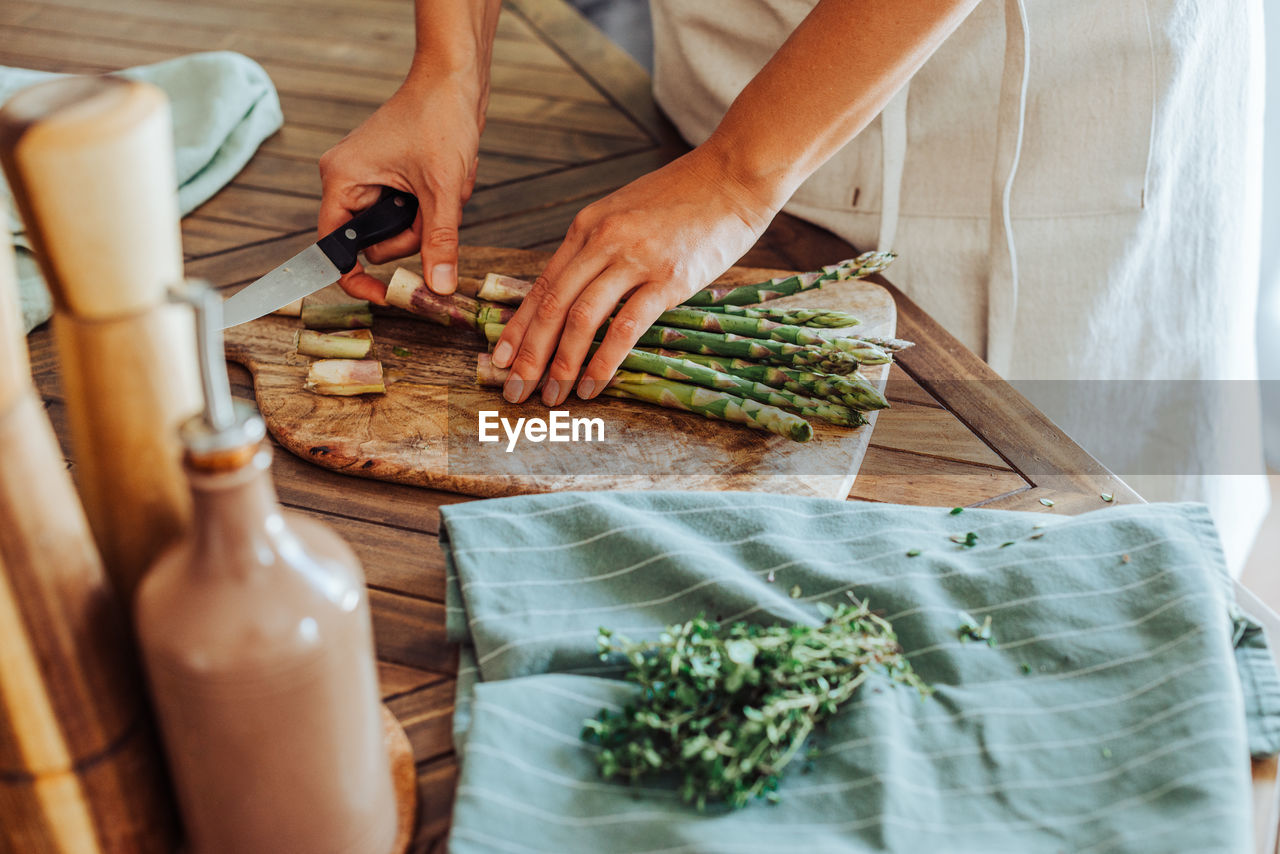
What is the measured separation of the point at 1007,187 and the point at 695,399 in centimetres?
66

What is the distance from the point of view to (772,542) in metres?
0.97

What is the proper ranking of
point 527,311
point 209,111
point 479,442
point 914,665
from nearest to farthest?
point 914,665 → point 479,442 → point 527,311 → point 209,111

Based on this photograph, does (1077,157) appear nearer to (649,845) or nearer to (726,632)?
(726,632)

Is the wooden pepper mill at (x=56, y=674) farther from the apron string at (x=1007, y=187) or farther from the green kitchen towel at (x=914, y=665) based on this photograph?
the apron string at (x=1007, y=187)

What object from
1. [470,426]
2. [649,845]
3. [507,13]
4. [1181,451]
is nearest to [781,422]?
[470,426]

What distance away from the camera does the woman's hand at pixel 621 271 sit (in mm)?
1287

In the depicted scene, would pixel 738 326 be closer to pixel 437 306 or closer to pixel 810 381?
pixel 810 381

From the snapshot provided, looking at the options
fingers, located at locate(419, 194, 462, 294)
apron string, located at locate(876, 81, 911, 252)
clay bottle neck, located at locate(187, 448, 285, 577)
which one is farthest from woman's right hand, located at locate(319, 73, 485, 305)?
clay bottle neck, located at locate(187, 448, 285, 577)

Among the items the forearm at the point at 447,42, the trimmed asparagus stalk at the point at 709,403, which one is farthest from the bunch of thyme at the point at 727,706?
Result: the forearm at the point at 447,42

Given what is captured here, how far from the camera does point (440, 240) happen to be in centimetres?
145

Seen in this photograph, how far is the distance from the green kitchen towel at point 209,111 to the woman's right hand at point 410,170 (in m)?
0.34

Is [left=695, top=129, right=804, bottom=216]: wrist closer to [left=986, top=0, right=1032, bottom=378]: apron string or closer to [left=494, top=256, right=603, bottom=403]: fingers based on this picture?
[left=494, top=256, right=603, bottom=403]: fingers

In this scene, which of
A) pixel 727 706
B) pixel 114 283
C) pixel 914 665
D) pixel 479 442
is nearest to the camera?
pixel 114 283

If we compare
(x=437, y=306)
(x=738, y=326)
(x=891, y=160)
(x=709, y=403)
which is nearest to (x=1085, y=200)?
(x=891, y=160)
